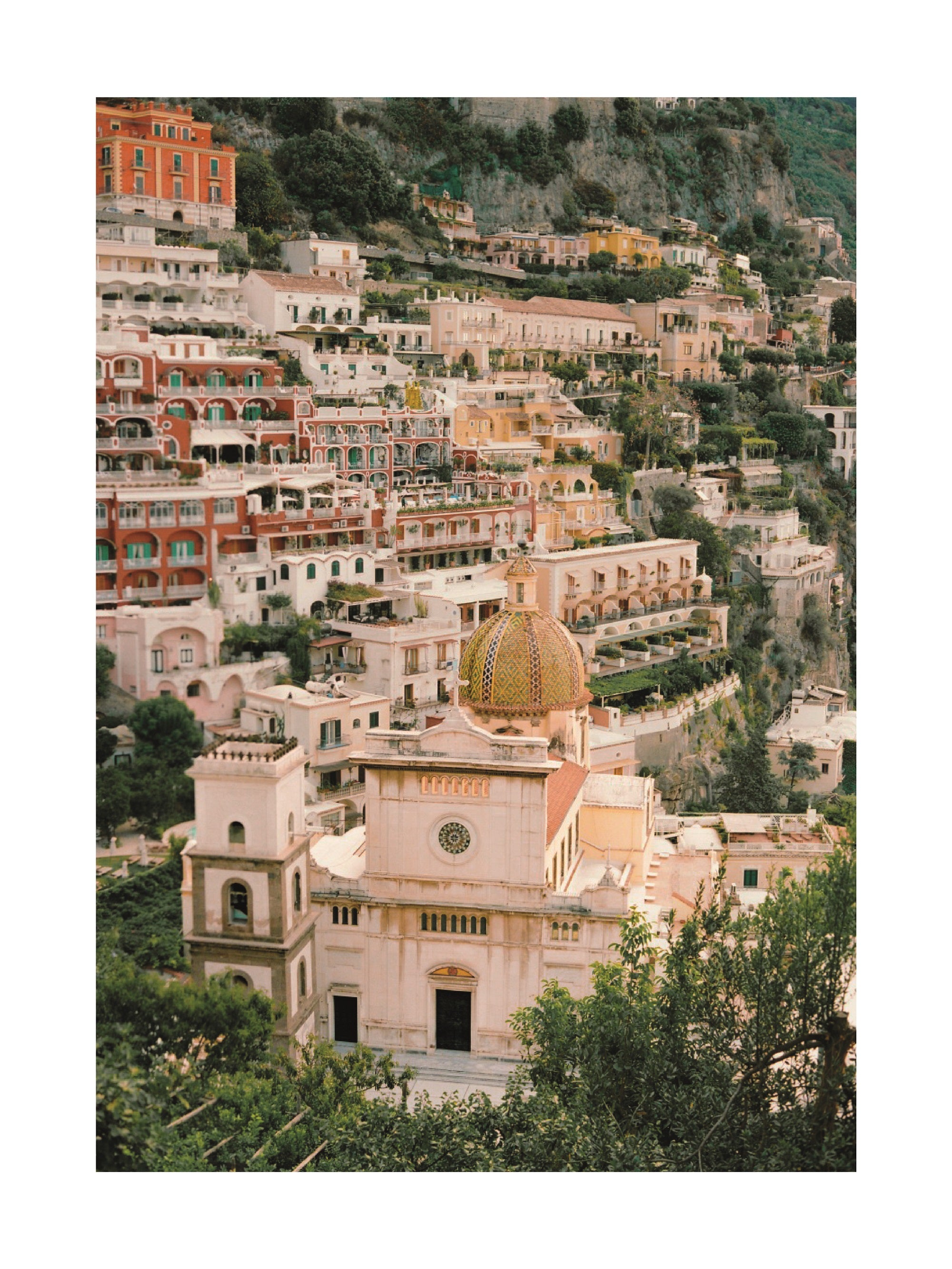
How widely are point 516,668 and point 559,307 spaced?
15.0 feet

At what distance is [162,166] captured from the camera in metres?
13.2

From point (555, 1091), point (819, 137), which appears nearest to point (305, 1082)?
point (555, 1091)

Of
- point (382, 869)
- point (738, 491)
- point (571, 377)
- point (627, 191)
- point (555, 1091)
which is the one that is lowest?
point (555, 1091)

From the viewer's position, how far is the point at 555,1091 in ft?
35.1

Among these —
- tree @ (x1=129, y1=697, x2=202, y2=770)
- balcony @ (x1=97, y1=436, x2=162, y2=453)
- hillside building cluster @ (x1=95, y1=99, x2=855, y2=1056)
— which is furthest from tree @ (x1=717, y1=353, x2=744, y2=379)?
tree @ (x1=129, y1=697, x2=202, y2=770)

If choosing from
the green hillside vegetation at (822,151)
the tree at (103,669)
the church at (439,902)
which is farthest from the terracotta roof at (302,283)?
the church at (439,902)

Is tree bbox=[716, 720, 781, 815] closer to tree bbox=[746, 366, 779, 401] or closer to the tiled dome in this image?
the tiled dome

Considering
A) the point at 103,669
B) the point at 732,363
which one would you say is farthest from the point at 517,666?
the point at 732,363

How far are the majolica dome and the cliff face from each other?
11.7ft

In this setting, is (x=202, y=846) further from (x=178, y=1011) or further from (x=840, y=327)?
(x=840, y=327)

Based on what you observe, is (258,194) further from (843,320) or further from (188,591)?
(843,320)

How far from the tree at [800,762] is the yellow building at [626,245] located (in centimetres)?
499

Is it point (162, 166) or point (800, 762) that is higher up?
point (162, 166)

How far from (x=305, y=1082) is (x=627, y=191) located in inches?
323
